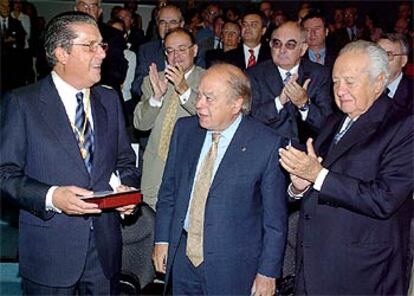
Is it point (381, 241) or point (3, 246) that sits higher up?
point (381, 241)

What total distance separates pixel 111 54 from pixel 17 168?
222 centimetres

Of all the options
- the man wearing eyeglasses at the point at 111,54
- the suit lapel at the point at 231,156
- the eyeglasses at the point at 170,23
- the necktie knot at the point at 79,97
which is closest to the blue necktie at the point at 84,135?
the necktie knot at the point at 79,97

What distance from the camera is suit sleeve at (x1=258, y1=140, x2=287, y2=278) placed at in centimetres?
286

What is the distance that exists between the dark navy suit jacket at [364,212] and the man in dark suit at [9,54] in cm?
721

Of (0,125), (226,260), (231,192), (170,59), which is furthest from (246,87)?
(170,59)

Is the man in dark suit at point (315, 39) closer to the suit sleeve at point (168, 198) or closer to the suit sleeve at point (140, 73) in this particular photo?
the suit sleeve at point (140, 73)

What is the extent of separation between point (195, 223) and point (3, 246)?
2.53 metres

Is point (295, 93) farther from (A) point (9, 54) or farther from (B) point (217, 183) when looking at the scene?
(A) point (9, 54)

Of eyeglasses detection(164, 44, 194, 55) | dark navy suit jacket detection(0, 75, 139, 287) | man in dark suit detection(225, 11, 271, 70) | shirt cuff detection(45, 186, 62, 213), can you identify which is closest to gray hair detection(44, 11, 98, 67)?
dark navy suit jacket detection(0, 75, 139, 287)

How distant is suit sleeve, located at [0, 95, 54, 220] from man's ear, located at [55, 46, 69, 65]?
24 centimetres

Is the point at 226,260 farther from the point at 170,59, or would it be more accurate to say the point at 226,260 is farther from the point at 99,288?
the point at 170,59

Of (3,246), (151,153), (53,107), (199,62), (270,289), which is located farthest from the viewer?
(199,62)

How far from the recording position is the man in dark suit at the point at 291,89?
398 cm

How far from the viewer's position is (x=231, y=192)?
2.83 m
